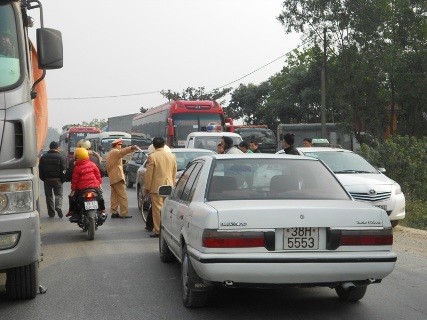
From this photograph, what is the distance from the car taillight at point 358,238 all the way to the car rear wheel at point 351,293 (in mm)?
863

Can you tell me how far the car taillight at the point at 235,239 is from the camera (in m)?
6.34

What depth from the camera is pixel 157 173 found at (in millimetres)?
12805

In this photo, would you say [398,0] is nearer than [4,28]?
No

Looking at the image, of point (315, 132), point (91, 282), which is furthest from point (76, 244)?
point (315, 132)

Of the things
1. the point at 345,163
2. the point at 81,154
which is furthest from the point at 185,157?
the point at 81,154

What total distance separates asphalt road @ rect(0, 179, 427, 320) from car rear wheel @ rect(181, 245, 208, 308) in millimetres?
71

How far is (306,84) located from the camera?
221ft

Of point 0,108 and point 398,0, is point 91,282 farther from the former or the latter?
point 398,0

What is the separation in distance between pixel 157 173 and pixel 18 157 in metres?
6.07

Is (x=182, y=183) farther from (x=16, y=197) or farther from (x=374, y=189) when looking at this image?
(x=374, y=189)

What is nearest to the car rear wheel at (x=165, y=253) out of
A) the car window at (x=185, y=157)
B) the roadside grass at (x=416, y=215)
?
the car window at (x=185, y=157)

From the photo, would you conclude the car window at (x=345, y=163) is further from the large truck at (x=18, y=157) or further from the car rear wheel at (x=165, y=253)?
the large truck at (x=18, y=157)

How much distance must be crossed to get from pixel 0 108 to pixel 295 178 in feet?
9.25

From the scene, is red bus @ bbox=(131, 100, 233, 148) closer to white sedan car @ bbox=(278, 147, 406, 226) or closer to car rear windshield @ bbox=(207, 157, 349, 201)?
white sedan car @ bbox=(278, 147, 406, 226)
